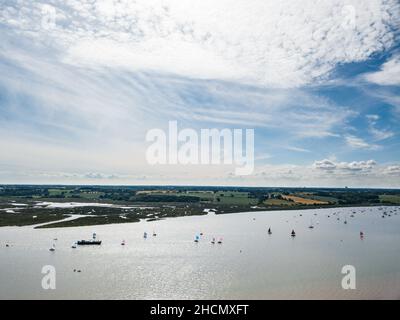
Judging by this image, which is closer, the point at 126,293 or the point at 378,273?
the point at 126,293

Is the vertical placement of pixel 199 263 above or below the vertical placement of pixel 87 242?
below

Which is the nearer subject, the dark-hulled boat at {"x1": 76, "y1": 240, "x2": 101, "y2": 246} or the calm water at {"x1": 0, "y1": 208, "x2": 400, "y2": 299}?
the calm water at {"x1": 0, "y1": 208, "x2": 400, "y2": 299}

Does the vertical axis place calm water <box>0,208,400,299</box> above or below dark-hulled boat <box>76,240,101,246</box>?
below

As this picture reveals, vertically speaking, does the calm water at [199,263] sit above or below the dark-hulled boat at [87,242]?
below

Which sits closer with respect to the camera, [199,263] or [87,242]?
[199,263]

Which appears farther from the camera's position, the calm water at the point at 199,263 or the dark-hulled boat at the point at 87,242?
the dark-hulled boat at the point at 87,242

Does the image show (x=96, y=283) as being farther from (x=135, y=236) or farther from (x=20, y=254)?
(x=135, y=236)
